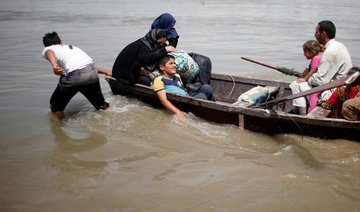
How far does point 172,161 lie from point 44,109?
3.29 m

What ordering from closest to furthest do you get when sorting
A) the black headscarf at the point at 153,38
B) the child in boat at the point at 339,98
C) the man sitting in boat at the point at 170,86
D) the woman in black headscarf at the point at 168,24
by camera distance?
the child in boat at the point at 339,98, the man sitting in boat at the point at 170,86, the black headscarf at the point at 153,38, the woman in black headscarf at the point at 168,24

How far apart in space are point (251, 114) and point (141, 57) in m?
2.06

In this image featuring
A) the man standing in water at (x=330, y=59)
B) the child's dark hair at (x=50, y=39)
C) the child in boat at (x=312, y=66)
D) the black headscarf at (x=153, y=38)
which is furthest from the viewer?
the black headscarf at (x=153, y=38)

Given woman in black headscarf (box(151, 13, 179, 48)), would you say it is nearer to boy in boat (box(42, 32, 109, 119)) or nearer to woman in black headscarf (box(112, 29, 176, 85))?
woman in black headscarf (box(112, 29, 176, 85))

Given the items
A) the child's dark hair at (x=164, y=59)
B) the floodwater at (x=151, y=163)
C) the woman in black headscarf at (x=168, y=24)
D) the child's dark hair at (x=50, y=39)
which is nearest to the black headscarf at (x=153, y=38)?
the child's dark hair at (x=164, y=59)

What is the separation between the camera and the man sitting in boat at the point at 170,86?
521cm

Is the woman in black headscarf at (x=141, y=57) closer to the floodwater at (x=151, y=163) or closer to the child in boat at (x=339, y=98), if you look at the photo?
the floodwater at (x=151, y=163)

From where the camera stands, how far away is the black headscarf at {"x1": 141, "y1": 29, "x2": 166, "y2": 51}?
5.48 metres

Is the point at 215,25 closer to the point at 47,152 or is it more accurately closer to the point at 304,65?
the point at 304,65

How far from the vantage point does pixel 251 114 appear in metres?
4.65

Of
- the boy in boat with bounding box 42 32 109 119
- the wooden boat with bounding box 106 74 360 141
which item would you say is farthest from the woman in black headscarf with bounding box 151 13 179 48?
the boy in boat with bounding box 42 32 109 119

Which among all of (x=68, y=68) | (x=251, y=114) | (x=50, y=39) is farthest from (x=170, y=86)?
(x=50, y=39)

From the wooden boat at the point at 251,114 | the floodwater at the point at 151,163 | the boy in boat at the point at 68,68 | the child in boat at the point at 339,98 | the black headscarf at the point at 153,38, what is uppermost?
the black headscarf at the point at 153,38

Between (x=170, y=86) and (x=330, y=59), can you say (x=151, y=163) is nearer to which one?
(x=170, y=86)
